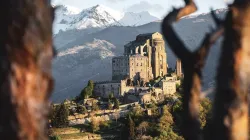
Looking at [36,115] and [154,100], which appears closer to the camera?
[36,115]

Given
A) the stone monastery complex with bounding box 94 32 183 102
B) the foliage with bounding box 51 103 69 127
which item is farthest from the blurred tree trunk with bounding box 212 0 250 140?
the stone monastery complex with bounding box 94 32 183 102

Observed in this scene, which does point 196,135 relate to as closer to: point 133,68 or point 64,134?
point 64,134

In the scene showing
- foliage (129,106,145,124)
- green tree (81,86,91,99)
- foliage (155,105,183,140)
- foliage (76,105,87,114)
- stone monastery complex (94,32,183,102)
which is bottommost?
foliage (155,105,183,140)

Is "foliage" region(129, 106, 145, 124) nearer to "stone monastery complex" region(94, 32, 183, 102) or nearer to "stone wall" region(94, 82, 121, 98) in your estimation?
"stone monastery complex" region(94, 32, 183, 102)

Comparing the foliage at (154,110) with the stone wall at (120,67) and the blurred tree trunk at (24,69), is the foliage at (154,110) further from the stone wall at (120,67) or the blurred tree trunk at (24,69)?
the blurred tree trunk at (24,69)

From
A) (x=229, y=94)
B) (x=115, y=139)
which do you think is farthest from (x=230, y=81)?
(x=115, y=139)

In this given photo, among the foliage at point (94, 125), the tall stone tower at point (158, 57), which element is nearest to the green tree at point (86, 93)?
the foliage at point (94, 125)
